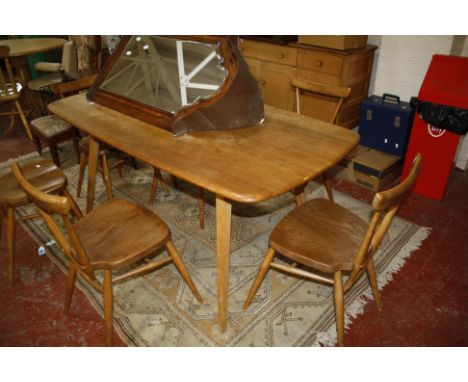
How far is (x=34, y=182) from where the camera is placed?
7.10 ft

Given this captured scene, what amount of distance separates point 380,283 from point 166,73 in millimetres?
1737

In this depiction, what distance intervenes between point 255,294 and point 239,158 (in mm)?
844

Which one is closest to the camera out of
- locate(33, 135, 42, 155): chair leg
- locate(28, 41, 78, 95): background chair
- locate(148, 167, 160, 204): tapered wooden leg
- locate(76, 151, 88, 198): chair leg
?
locate(148, 167, 160, 204): tapered wooden leg

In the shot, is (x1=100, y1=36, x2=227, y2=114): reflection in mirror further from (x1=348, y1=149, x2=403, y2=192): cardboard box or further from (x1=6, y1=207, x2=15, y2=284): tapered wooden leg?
(x1=348, y1=149, x2=403, y2=192): cardboard box

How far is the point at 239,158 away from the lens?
5.32 feet

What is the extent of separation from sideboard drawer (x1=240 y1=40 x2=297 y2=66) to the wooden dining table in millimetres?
1499

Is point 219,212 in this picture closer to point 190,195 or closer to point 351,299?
point 351,299

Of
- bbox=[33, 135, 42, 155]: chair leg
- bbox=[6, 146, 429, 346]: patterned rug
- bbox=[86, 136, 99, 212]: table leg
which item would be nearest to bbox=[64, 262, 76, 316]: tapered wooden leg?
bbox=[6, 146, 429, 346]: patterned rug

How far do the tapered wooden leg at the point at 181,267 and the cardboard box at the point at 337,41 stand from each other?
2230 mm

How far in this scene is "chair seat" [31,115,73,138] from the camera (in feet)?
9.76

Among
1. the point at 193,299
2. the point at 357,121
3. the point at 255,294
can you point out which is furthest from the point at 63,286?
the point at 357,121

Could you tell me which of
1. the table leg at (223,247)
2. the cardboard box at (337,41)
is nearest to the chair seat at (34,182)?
the table leg at (223,247)

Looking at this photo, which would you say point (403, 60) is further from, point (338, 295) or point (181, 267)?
point (181, 267)

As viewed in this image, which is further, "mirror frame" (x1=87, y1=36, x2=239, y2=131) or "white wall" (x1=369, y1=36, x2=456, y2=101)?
"white wall" (x1=369, y1=36, x2=456, y2=101)
